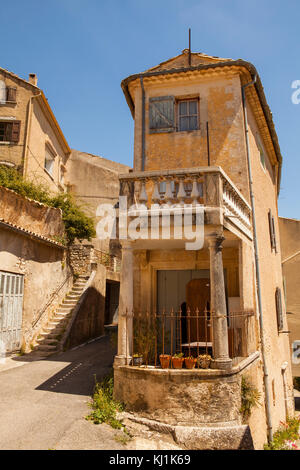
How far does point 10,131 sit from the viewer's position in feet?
57.1

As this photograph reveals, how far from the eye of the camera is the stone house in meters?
6.13

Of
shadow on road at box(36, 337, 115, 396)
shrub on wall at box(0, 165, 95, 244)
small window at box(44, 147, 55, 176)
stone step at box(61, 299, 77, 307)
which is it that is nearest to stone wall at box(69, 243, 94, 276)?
shrub on wall at box(0, 165, 95, 244)

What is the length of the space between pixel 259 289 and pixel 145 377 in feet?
14.8

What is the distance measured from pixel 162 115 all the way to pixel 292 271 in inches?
415

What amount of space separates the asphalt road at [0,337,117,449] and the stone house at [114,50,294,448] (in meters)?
1.08

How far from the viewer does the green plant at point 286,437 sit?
330 inches

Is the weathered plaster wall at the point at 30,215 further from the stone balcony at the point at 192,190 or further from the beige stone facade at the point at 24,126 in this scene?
the stone balcony at the point at 192,190

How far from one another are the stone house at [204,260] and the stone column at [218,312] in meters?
0.02

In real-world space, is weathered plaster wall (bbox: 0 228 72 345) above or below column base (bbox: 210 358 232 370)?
above

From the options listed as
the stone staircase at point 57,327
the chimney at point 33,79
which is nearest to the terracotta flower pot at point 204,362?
the stone staircase at point 57,327

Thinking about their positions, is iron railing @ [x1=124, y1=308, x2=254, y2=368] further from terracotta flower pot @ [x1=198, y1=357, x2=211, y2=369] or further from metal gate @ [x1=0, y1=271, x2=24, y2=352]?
metal gate @ [x1=0, y1=271, x2=24, y2=352]

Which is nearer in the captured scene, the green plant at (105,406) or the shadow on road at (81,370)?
the green plant at (105,406)
